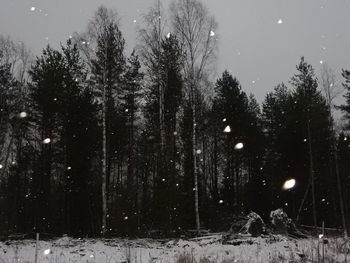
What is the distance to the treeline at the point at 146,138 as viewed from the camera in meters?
22.1

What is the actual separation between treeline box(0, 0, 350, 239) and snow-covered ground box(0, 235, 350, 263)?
4707 millimetres

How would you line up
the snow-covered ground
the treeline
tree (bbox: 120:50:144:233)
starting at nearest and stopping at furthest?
the snow-covered ground
the treeline
tree (bbox: 120:50:144:233)

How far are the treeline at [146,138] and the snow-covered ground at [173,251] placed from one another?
4.71 m

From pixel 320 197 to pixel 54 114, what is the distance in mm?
18698

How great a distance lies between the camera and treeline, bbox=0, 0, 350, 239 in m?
22.1

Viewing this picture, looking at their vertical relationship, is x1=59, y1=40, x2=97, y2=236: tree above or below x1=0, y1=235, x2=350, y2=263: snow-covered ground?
above

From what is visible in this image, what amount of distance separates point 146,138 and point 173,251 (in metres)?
18.2

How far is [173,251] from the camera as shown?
13156 mm

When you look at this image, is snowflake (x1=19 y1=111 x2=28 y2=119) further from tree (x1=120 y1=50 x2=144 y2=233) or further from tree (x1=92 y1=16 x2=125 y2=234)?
tree (x1=120 y1=50 x2=144 y2=233)

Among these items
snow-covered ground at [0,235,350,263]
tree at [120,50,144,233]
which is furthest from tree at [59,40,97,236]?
snow-covered ground at [0,235,350,263]

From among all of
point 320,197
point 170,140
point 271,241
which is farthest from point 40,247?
point 320,197

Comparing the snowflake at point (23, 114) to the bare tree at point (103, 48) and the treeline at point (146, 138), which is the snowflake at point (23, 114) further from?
the bare tree at point (103, 48)

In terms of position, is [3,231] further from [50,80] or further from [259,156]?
[259,156]

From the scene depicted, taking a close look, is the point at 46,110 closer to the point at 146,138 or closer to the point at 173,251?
the point at 146,138
